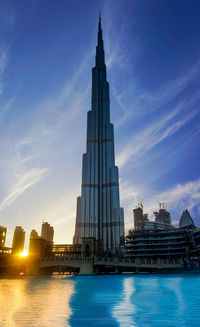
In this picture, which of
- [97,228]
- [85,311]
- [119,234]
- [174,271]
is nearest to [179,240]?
[174,271]

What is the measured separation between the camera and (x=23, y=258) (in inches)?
3425

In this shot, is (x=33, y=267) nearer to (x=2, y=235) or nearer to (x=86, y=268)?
(x=86, y=268)

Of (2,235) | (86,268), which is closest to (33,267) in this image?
A: (86,268)

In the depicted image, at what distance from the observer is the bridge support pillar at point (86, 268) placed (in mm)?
82188

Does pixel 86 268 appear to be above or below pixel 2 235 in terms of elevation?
below

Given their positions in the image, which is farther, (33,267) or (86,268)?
(33,267)

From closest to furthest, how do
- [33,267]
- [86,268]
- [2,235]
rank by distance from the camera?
[86,268] → [33,267] → [2,235]

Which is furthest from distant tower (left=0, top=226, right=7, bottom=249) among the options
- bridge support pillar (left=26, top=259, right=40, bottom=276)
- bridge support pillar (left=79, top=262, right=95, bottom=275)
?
bridge support pillar (left=79, top=262, right=95, bottom=275)

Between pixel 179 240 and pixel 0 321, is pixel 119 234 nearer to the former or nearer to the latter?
pixel 179 240

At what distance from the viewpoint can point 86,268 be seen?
3248 inches

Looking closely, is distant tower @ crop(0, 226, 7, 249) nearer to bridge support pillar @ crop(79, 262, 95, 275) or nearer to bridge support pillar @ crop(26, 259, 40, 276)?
bridge support pillar @ crop(26, 259, 40, 276)

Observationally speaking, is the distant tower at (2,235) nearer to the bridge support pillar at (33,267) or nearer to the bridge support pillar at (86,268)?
the bridge support pillar at (33,267)

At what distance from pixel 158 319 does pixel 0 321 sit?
9.00 meters

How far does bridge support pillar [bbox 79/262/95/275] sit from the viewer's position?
270ft
